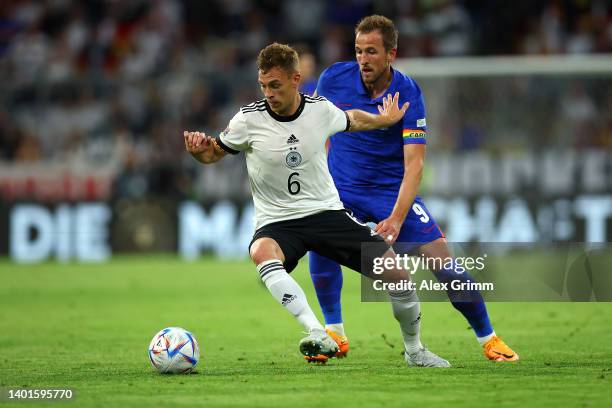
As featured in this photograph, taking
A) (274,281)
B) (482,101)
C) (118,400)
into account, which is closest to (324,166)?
(274,281)

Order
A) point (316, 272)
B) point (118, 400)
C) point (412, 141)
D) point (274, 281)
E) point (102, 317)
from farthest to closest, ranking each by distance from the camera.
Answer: point (102, 317) < point (316, 272) < point (412, 141) < point (274, 281) < point (118, 400)

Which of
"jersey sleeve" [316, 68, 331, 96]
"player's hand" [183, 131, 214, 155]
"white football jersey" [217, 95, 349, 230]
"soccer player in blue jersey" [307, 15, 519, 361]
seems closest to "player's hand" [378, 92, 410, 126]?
"soccer player in blue jersey" [307, 15, 519, 361]

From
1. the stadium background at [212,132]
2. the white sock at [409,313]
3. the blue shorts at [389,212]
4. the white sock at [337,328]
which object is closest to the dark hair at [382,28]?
the blue shorts at [389,212]

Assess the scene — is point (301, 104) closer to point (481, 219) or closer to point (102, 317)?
point (102, 317)

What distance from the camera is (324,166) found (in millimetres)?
7270

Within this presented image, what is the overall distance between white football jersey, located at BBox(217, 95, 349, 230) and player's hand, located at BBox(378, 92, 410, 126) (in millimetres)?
404

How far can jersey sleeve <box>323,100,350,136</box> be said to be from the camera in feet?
23.9

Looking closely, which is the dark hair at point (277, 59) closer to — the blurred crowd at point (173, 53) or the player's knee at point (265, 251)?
the player's knee at point (265, 251)

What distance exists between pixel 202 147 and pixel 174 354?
51.1 inches

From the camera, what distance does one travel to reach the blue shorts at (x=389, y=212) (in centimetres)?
776

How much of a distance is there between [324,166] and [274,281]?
2.78 feet

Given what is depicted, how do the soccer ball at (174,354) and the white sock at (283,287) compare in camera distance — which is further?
the soccer ball at (174,354)

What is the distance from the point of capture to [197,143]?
7.02 meters

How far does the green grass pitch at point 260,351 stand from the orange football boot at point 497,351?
14 cm
